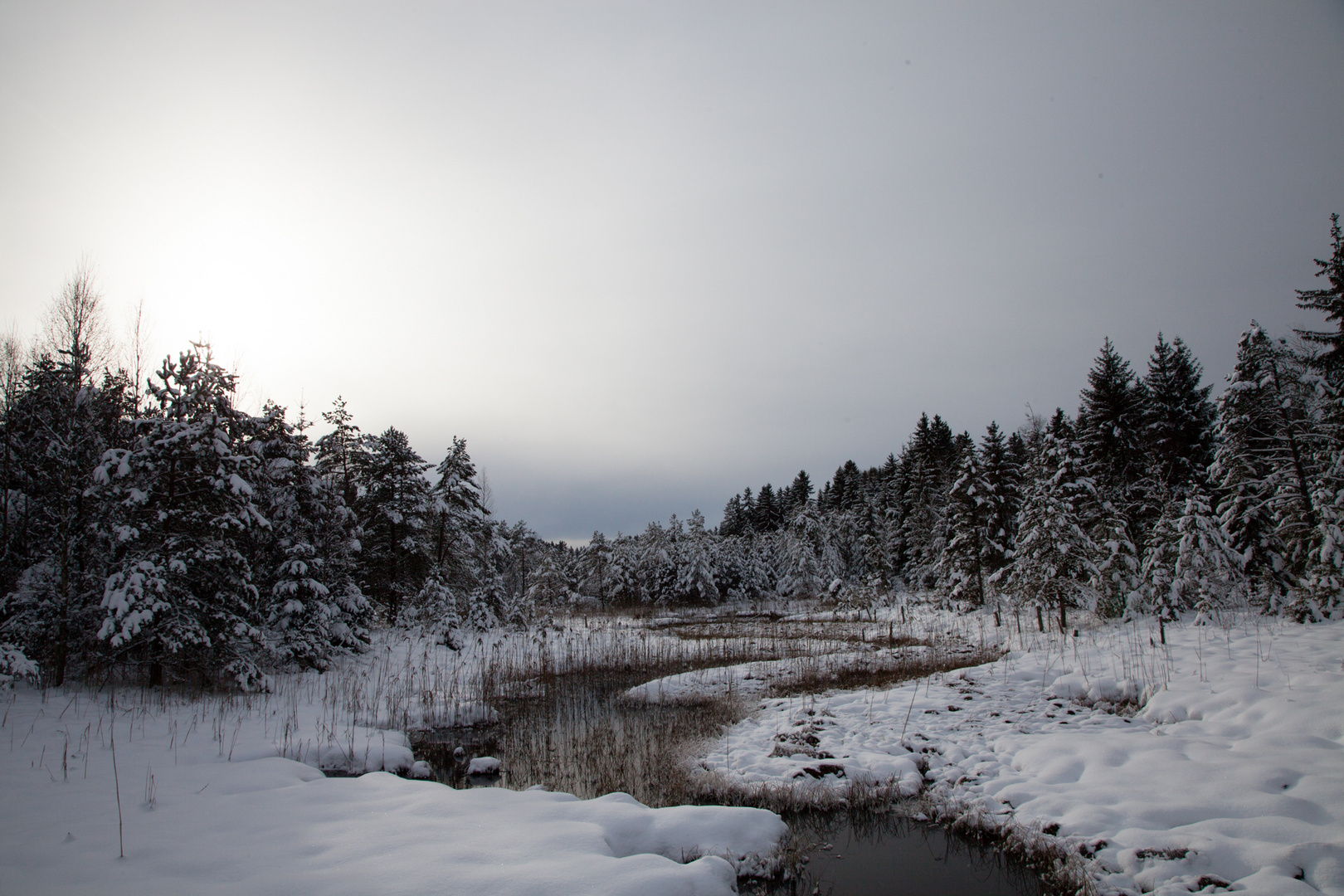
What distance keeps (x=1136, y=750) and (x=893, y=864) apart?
4228mm

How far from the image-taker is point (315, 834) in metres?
5.50

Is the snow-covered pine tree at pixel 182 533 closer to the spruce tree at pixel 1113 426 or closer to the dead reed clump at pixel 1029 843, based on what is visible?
the dead reed clump at pixel 1029 843

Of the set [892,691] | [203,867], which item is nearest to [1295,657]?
[892,691]

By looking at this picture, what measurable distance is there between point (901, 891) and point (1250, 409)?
23077 millimetres

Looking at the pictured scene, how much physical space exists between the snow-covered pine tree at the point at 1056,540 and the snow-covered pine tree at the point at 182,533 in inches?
985

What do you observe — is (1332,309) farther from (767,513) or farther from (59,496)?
(767,513)

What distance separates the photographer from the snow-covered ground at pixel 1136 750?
5578mm

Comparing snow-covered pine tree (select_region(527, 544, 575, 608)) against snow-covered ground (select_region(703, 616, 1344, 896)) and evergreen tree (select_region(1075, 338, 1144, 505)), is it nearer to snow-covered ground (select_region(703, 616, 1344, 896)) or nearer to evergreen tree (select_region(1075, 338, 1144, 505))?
snow-covered ground (select_region(703, 616, 1344, 896))

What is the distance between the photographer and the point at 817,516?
5991 cm

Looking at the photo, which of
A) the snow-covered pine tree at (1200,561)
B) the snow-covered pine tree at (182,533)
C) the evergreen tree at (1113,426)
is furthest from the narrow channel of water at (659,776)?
the evergreen tree at (1113,426)

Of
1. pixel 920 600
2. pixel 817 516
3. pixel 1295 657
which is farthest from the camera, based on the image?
pixel 817 516

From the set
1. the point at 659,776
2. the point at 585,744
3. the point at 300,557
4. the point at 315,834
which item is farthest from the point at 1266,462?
the point at 300,557

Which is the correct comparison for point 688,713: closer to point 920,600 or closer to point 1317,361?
point 1317,361

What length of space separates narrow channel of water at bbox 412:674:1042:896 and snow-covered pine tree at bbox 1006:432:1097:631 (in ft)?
47.0
